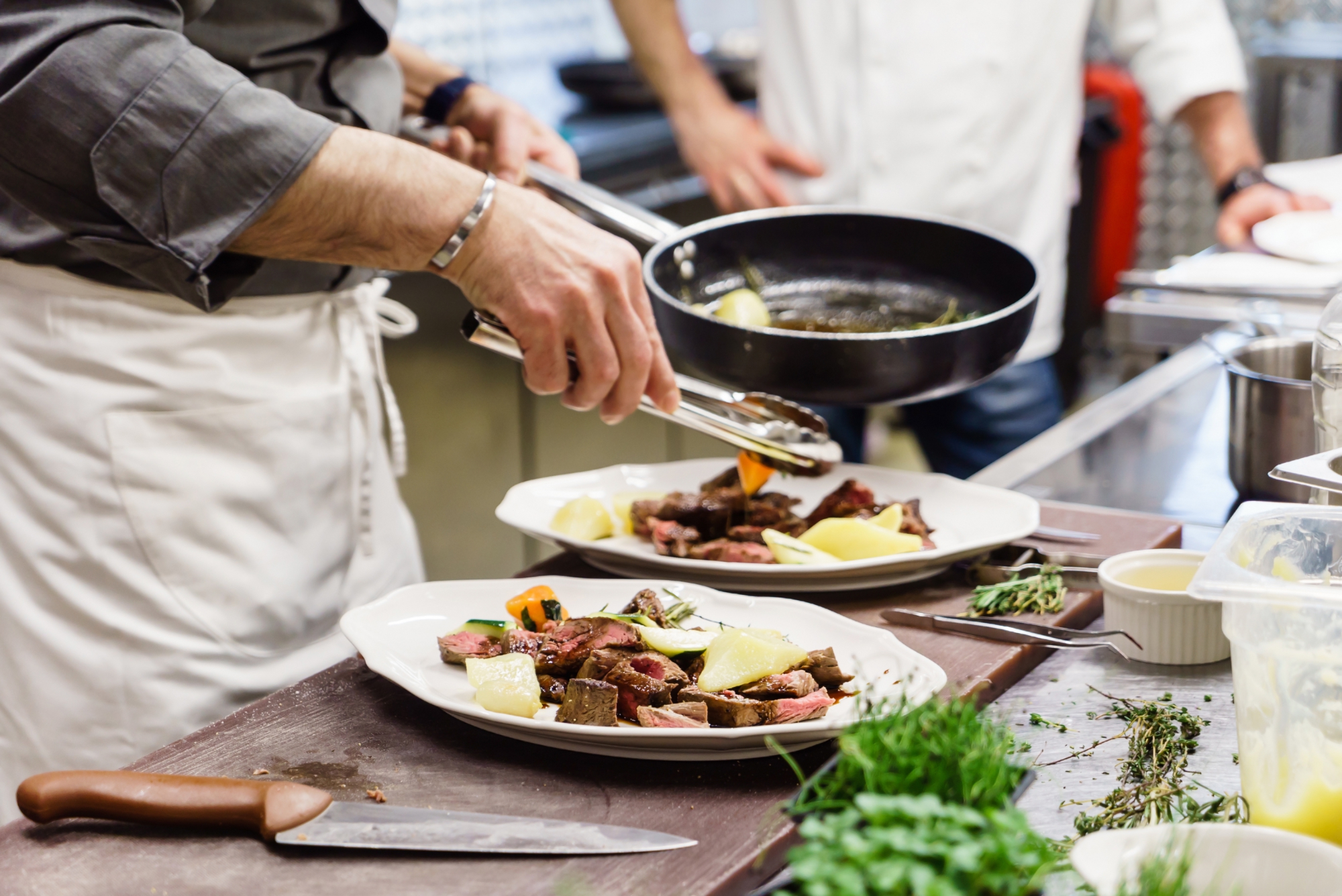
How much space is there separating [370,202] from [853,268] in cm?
62

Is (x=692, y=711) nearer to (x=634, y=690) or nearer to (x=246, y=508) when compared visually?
(x=634, y=690)

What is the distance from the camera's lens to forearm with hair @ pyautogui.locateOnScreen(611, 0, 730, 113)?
98.9 inches

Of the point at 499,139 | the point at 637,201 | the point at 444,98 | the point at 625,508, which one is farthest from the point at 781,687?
the point at 637,201

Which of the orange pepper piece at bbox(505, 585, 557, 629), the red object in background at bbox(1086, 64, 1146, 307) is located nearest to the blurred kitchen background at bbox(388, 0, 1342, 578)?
→ the red object in background at bbox(1086, 64, 1146, 307)

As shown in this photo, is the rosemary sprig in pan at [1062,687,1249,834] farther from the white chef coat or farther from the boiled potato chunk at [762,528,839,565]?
the white chef coat

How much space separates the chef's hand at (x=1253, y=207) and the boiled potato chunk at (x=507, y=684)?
181 centimetres

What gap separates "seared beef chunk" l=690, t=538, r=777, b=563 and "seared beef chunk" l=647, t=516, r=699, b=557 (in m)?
0.01

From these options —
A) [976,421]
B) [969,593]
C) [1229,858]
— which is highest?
[1229,858]

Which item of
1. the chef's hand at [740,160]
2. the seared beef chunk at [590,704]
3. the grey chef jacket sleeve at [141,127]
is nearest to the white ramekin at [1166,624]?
the seared beef chunk at [590,704]

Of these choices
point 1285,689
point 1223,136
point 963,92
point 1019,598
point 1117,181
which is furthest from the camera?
point 1117,181

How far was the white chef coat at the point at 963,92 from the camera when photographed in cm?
231

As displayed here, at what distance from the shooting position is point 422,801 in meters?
0.94

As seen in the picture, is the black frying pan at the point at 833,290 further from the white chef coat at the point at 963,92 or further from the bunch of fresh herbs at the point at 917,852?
the white chef coat at the point at 963,92

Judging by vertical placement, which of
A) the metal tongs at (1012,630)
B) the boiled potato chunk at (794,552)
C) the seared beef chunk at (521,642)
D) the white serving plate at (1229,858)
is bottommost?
the metal tongs at (1012,630)
